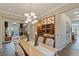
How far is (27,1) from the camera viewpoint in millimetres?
1929

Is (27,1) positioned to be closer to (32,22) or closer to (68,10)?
(32,22)

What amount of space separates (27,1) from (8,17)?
1.52 ft

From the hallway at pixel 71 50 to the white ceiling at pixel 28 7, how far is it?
780mm

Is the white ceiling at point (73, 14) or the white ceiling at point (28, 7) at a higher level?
the white ceiling at point (28, 7)

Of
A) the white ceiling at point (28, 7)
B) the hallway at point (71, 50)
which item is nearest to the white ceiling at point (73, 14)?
the white ceiling at point (28, 7)

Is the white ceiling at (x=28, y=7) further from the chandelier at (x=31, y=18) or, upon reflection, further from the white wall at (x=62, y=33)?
the white wall at (x=62, y=33)

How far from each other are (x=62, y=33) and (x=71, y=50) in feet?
1.19

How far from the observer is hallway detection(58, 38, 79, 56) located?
1.93m

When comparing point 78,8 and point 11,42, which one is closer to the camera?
point 78,8

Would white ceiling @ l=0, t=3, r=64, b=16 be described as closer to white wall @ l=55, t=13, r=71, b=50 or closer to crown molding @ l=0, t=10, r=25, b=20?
crown molding @ l=0, t=10, r=25, b=20

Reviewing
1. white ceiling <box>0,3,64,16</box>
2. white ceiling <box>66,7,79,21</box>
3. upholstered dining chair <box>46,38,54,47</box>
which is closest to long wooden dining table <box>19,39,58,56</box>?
upholstered dining chair <box>46,38,54,47</box>

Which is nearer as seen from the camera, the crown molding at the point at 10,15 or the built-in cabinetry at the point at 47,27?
the crown molding at the point at 10,15

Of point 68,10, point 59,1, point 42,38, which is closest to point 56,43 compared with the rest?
point 42,38

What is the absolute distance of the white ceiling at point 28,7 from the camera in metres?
1.93
